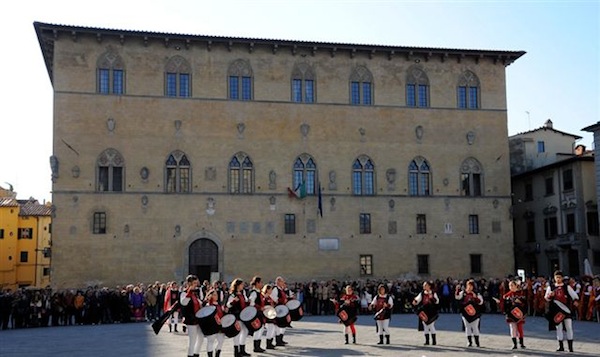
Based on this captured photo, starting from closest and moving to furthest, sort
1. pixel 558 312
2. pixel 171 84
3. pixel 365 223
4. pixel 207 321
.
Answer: pixel 207 321 < pixel 558 312 < pixel 171 84 < pixel 365 223

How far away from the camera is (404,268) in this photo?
1661 inches

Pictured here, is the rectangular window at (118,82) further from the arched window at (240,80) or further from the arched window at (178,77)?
the arched window at (240,80)

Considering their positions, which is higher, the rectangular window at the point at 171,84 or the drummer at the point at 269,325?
the rectangular window at the point at 171,84

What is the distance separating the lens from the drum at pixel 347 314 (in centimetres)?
2116

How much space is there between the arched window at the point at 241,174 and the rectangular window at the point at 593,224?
2053 centimetres

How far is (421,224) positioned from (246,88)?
1318 centimetres

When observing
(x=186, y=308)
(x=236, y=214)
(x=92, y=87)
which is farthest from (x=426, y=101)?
(x=186, y=308)

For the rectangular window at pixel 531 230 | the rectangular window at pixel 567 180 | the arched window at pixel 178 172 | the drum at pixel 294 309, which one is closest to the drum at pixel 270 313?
the drum at pixel 294 309

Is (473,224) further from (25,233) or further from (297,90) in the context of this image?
(25,233)

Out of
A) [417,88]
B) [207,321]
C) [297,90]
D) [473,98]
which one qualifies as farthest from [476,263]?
[207,321]

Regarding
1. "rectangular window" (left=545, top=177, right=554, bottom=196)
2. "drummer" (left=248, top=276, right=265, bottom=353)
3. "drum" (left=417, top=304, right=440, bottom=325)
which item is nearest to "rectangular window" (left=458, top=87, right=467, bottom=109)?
"rectangular window" (left=545, top=177, right=554, bottom=196)

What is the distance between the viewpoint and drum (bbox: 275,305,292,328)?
20469mm

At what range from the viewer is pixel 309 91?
42.6 m

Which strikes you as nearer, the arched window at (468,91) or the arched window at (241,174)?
the arched window at (241,174)
